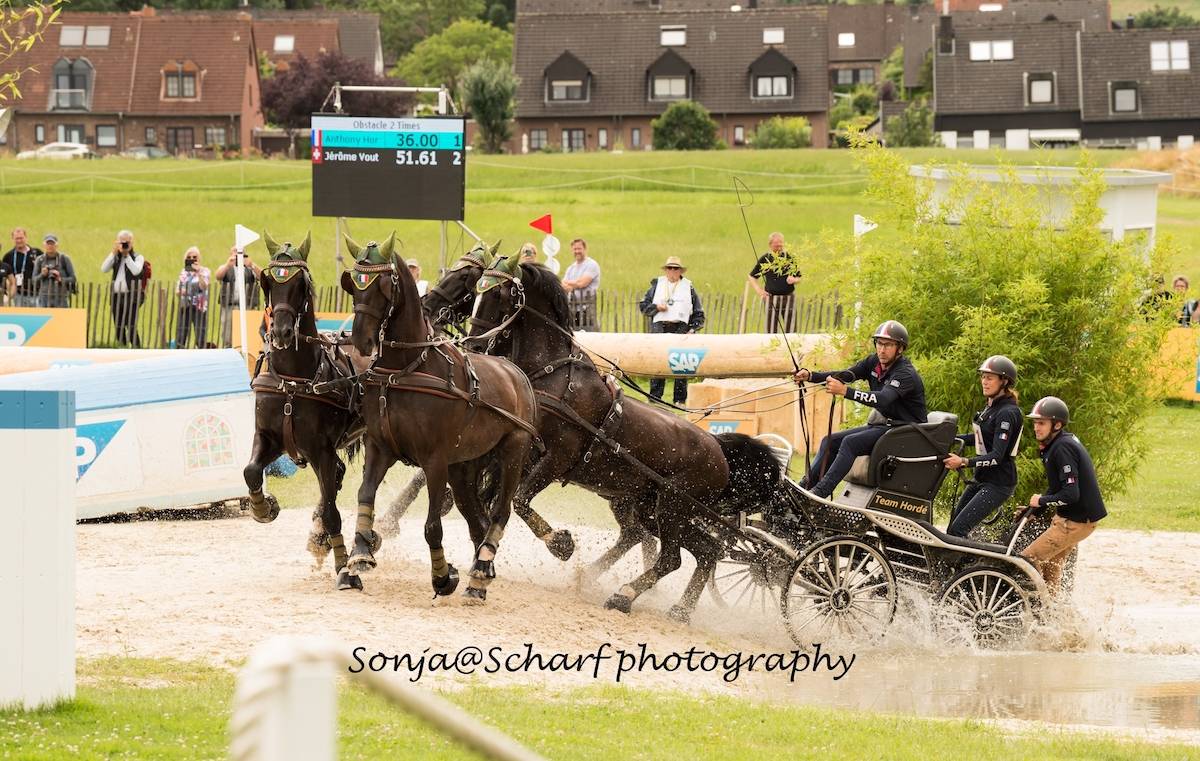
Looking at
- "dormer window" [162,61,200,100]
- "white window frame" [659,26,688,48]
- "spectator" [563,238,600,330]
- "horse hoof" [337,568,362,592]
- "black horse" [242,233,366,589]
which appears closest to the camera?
"horse hoof" [337,568,362,592]

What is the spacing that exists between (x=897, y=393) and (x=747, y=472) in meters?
1.20

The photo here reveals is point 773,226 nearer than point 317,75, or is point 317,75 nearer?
point 773,226

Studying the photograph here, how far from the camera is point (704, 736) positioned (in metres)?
6.97

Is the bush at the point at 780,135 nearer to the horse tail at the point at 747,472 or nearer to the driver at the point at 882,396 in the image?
the horse tail at the point at 747,472

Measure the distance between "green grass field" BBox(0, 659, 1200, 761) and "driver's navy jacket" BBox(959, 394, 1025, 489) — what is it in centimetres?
304

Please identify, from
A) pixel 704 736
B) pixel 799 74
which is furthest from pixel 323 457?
pixel 799 74

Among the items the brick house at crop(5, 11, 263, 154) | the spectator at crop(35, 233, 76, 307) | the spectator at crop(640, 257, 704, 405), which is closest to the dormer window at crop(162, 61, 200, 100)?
the brick house at crop(5, 11, 263, 154)

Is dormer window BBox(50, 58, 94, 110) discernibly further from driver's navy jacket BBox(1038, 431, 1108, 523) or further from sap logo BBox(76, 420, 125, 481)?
driver's navy jacket BBox(1038, 431, 1108, 523)

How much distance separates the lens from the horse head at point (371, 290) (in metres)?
9.30

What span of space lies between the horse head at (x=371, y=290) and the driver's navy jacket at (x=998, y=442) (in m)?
3.96

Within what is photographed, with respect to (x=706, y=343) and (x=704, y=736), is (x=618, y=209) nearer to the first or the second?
(x=706, y=343)

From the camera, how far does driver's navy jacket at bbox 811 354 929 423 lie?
1037 cm

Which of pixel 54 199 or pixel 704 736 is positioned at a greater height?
pixel 54 199

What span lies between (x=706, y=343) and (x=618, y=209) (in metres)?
25.6
